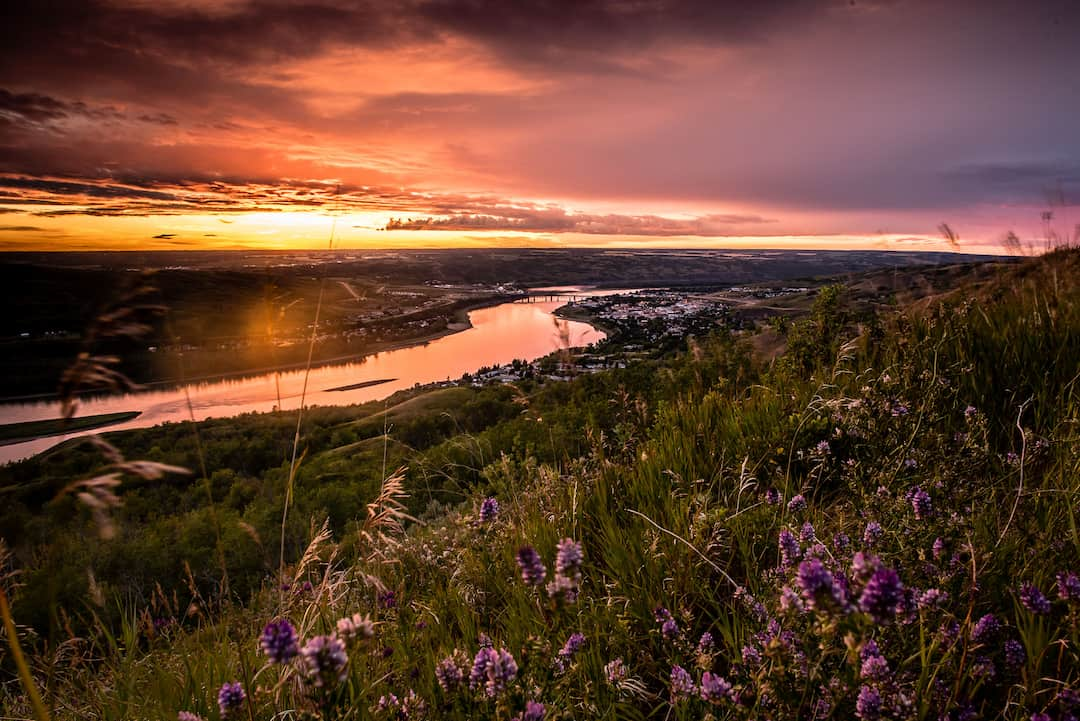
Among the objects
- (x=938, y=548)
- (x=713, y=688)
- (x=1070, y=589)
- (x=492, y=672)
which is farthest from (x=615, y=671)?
(x=1070, y=589)

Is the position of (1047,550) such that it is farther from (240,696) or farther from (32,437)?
(32,437)

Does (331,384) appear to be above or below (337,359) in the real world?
below

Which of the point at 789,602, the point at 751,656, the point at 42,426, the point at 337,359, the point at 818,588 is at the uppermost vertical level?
the point at 818,588

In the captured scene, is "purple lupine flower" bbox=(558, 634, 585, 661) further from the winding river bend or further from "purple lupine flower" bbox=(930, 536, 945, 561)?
the winding river bend

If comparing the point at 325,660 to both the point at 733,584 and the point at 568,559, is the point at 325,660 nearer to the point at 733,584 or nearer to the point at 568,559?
the point at 568,559

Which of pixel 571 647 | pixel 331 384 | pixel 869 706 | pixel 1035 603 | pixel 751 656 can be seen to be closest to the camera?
pixel 869 706

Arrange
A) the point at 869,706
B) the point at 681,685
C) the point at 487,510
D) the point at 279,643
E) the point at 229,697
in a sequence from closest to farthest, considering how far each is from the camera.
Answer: the point at 279,643
the point at 869,706
the point at 229,697
the point at 681,685
the point at 487,510

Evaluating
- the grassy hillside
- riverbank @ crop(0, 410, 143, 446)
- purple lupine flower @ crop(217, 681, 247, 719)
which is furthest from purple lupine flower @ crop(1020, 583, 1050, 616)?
riverbank @ crop(0, 410, 143, 446)

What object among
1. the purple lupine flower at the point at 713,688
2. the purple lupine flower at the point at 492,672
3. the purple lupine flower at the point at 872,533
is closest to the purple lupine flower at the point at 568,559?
the purple lupine flower at the point at 492,672
